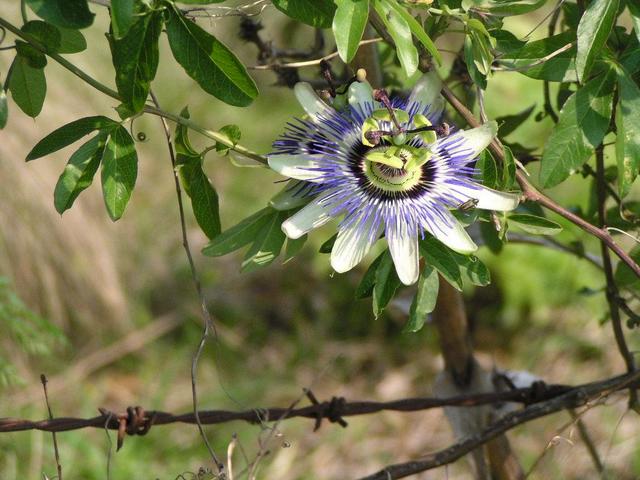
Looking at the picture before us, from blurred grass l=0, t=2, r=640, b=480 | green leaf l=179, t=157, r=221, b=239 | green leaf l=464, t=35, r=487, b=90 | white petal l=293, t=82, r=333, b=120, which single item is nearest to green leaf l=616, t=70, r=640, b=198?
green leaf l=464, t=35, r=487, b=90

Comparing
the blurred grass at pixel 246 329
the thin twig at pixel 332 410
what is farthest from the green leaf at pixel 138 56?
the blurred grass at pixel 246 329

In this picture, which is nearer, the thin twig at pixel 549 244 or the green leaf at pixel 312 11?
the green leaf at pixel 312 11

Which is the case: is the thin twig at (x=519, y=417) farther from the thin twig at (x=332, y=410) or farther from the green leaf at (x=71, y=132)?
the green leaf at (x=71, y=132)

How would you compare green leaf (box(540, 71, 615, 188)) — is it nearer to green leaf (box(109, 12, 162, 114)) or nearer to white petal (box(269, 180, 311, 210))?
white petal (box(269, 180, 311, 210))

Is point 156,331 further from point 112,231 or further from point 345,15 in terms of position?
point 345,15

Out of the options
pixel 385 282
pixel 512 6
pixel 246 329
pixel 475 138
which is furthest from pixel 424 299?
pixel 246 329

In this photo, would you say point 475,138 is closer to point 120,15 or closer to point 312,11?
point 312,11

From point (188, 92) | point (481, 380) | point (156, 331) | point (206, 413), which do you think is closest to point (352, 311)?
point (156, 331)
